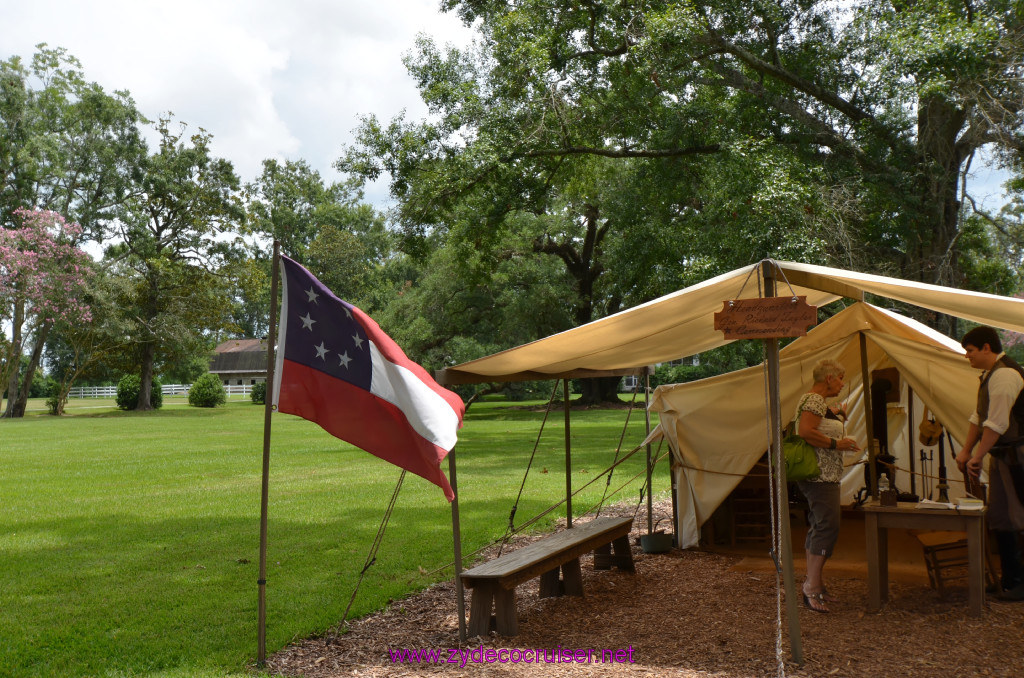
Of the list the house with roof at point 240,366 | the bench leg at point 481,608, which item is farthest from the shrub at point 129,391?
the bench leg at point 481,608

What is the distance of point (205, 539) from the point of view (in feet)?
30.1

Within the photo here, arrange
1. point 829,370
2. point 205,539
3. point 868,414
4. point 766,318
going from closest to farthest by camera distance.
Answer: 1. point 766,318
2. point 829,370
3. point 868,414
4. point 205,539

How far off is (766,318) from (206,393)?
4526cm

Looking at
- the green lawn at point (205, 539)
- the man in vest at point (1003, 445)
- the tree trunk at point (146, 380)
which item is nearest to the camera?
the green lawn at point (205, 539)

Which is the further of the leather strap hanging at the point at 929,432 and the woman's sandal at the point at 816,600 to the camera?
the leather strap hanging at the point at 929,432

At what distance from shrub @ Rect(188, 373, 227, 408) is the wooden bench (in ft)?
138

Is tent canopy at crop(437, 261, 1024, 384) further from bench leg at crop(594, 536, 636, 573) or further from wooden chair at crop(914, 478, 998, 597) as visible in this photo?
wooden chair at crop(914, 478, 998, 597)

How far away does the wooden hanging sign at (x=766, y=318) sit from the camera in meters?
4.80

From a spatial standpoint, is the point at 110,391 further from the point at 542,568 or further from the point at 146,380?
the point at 542,568

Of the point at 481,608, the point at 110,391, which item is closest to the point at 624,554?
the point at 481,608

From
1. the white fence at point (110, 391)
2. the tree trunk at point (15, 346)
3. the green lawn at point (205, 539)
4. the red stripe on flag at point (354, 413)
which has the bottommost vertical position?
the green lawn at point (205, 539)

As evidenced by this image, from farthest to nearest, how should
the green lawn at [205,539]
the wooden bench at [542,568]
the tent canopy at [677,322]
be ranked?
1. the green lawn at [205,539]
2. the wooden bench at [542,568]
3. the tent canopy at [677,322]

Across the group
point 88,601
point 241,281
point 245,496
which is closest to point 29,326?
point 241,281

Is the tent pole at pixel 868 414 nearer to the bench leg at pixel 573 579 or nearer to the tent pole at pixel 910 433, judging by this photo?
the tent pole at pixel 910 433
